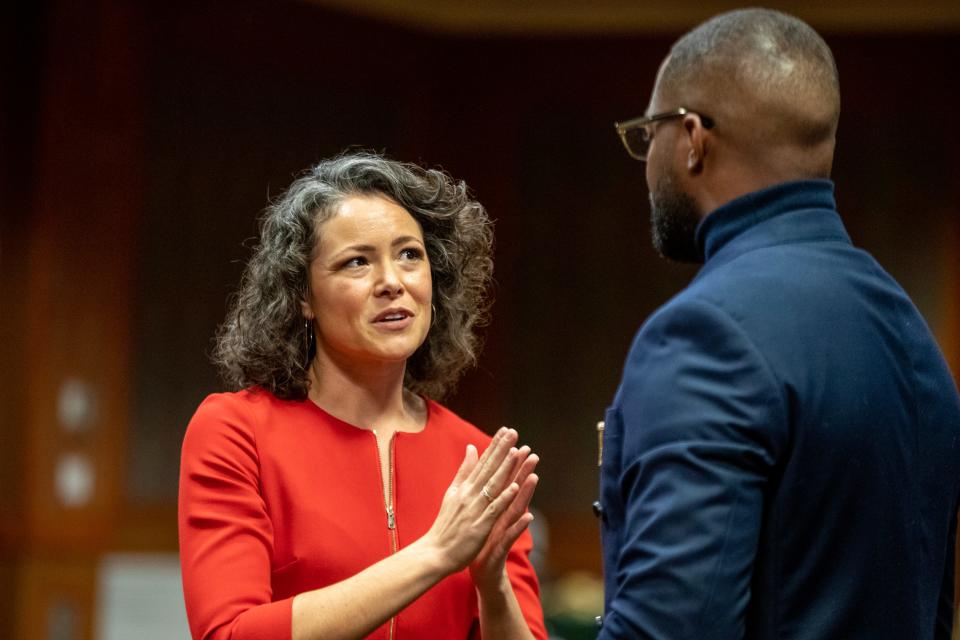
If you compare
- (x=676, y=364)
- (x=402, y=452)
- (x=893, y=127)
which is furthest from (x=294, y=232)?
(x=893, y=127)

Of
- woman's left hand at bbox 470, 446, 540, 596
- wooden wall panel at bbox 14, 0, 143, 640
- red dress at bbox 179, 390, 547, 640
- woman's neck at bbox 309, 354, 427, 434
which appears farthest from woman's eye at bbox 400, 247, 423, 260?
wooden wall panel at bbox 14, 0, 143, 640

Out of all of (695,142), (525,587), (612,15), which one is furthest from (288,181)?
(695,142)

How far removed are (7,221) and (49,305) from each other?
1.26 feet

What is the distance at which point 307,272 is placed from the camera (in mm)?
2086

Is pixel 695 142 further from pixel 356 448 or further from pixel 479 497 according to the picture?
pixel 356 448

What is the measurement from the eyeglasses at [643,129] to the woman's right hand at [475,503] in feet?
1.40

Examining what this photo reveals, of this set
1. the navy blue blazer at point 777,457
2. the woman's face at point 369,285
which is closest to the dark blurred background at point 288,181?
the woman's face at point 369,285

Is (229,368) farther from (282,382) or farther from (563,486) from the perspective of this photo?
(563,486)

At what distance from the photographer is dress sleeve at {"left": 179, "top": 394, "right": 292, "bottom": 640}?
1745 mm

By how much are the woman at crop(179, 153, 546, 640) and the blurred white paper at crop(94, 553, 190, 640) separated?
3177 millimetres

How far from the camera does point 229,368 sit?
2125 mm

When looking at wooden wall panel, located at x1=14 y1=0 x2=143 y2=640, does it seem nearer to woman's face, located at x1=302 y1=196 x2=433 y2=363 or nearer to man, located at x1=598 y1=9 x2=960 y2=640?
woman's face, located at x1=302 y1=196 x2=433 y2=363

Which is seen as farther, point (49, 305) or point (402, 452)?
point (49, 305)

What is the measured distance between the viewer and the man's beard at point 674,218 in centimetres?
159
